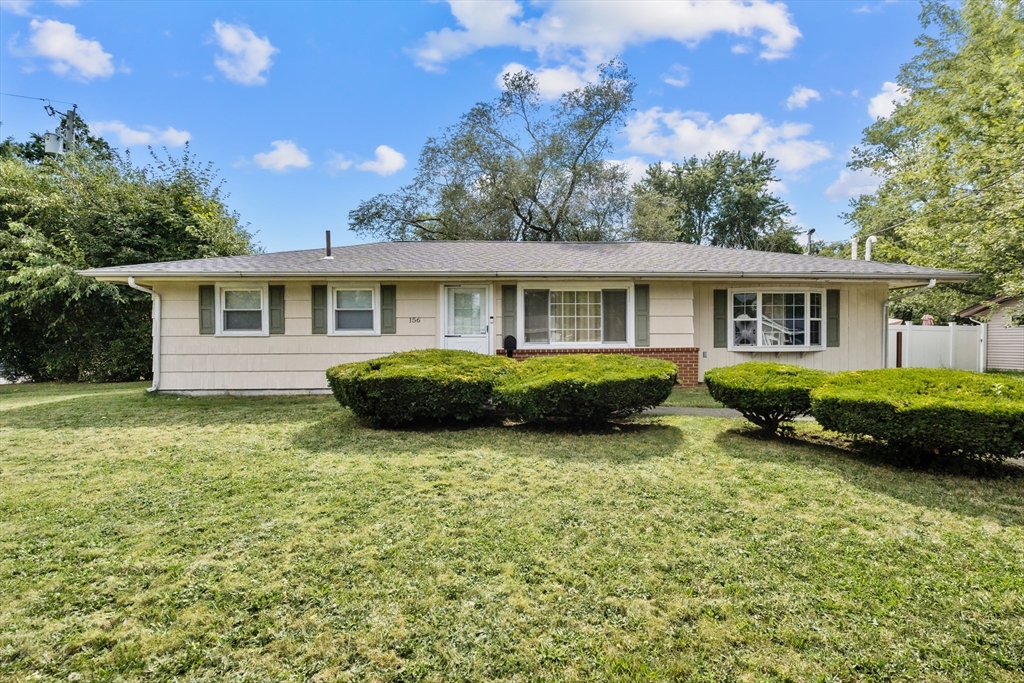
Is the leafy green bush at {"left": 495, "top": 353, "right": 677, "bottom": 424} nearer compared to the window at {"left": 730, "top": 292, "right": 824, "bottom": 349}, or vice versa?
the leafy green bush at {"left": 495, "top": 353, "right": 677, "bottom": 424}

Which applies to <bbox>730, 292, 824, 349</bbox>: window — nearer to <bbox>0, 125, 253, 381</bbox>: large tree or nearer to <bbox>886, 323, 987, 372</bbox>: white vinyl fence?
<bbox>886, 323, 987, 372</bbox>: white vinyl fence

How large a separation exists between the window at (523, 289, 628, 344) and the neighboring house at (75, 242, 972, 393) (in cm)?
3

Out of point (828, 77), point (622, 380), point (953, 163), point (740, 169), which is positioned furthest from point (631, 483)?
point (740, 169)

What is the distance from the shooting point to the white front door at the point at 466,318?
974cm

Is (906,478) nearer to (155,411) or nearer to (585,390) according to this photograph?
(585,390)

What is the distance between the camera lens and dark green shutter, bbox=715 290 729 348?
33.9 feet

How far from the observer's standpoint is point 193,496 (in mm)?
3840

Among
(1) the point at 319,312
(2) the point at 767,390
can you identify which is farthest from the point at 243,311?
(2) the point at 767,390

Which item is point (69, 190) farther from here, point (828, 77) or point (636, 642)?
point (828, 77)

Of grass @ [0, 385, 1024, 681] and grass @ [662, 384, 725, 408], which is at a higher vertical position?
grass @ [662, 384, 725, 408]

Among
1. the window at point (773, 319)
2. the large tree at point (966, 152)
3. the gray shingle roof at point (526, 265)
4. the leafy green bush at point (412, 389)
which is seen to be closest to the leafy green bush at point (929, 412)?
the leafy green bush at point (412, 389)

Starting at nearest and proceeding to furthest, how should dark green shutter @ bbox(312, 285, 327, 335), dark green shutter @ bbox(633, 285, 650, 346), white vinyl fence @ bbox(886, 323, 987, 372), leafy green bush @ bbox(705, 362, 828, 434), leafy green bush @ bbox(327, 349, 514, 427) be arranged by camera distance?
leafy green bush @ bbox(705, 362, 828, 434), leafy green bush @ bbox(327, 349, 514, 427), dark green shutter @ bbox(312, 285, 327, 335), dark green shutter @ bbox(633, 285, 650, 346), white vinyl fence @ bbox(886, 323, 987, 372)

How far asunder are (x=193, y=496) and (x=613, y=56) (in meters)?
25.6

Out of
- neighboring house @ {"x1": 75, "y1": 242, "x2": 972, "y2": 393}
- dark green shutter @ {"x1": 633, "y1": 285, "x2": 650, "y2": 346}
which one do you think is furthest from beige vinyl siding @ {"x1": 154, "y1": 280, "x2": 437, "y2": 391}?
dark green shutter @ {"x1": 633, "y1": 285, "x2": 650, "y2": 346}
